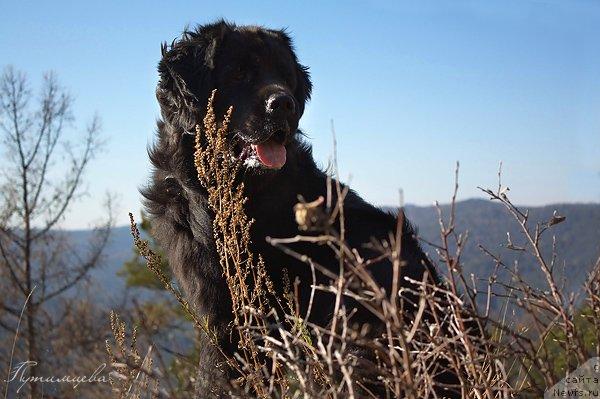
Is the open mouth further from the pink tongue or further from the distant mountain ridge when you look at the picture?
the distant mountain ridge

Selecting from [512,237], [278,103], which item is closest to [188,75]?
[278,103]

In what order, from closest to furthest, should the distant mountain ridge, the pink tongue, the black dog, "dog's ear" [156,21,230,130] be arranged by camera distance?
the distant mountain ridge, the black dog, the pink tongue, "dog's ear" [156,21,230,130]

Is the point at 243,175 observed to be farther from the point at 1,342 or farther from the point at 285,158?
the point at 1,342

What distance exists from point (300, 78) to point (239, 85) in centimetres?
76

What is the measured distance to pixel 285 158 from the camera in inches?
161

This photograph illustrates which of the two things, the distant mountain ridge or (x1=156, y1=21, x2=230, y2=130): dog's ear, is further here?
(x1=156, y1=21, x2=230, y2=130): dog's ear

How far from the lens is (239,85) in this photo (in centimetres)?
429

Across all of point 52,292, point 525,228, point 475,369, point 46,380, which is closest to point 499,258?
point 525,228

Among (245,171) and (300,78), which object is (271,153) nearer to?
(245,171)

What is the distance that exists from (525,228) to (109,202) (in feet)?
75.0

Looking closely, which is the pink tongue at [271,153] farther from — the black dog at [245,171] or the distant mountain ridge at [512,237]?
the distant mountain ridge at [512,237]

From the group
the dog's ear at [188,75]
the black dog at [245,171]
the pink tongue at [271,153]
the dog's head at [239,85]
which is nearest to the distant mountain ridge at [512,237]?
the black dog at [245,171]

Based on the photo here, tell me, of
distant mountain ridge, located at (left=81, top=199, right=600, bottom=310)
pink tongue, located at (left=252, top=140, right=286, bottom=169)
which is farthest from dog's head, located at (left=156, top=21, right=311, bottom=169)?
distant mountain ridge, located at (left=81, top=199, right=600, bottom=310)

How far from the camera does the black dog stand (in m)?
3.75
